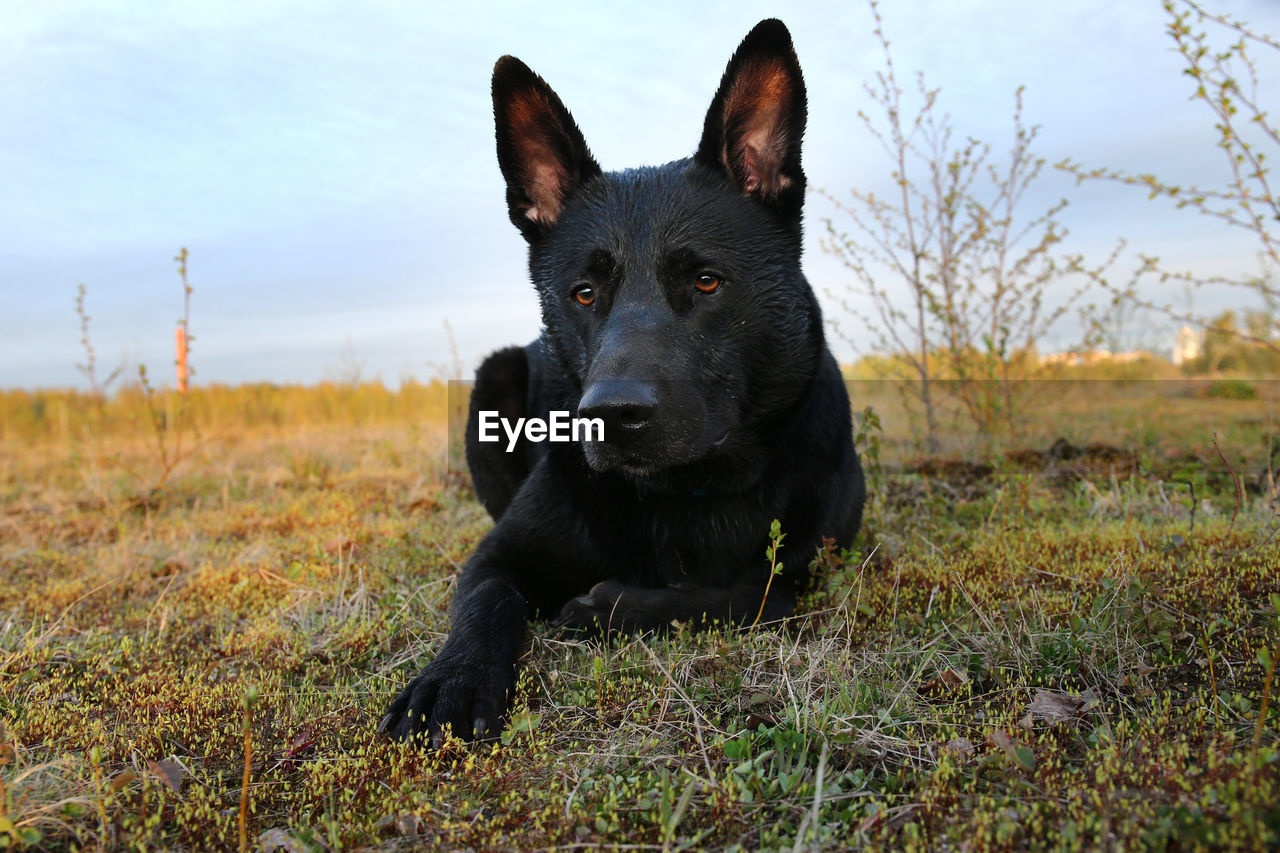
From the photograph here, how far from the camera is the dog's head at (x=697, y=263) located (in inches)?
90.8

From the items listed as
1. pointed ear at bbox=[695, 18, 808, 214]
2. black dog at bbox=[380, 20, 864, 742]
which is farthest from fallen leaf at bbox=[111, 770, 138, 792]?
pointed ear at bbox=[695, 18, 808, 214]

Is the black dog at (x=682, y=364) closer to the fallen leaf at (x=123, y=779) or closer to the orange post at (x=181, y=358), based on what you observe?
the fallen leaf at (x=123, y=779)

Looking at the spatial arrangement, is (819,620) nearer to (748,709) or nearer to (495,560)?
(748,709)

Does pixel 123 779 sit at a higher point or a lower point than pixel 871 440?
lower

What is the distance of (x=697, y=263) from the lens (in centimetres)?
244

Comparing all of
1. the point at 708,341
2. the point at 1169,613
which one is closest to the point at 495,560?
the point at 708,341

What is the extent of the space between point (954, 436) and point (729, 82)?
449 cm

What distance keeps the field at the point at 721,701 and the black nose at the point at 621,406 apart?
619 millimetres

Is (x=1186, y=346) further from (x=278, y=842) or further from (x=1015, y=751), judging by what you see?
(x=278, y=842)

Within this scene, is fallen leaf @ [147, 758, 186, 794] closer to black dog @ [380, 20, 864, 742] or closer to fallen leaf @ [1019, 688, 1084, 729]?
black dog @ [380, 20, 864, 742]

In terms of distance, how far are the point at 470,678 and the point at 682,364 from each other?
3.38 feet

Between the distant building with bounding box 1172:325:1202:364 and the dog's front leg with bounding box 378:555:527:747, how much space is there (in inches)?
505

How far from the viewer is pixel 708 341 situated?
239 cm

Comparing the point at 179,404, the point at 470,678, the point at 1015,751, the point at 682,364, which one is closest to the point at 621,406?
the point at 682,364
